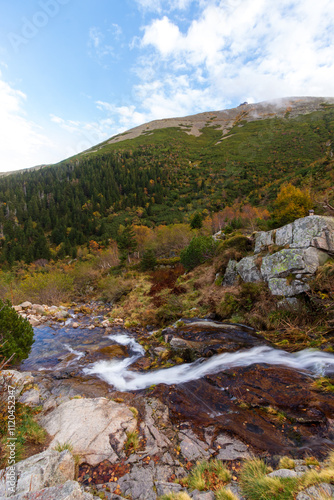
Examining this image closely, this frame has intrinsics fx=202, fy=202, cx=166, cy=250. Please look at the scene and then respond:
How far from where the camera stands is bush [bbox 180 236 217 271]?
23075mm

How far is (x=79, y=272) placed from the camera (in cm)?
3753

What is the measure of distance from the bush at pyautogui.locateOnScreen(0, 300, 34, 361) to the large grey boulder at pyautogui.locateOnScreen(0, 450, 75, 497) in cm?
562

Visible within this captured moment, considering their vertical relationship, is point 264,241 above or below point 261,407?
above

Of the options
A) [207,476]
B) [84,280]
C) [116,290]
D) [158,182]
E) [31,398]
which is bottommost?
[84,280]

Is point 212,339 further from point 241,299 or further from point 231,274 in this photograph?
point 231,274

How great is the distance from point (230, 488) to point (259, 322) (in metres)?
8.19

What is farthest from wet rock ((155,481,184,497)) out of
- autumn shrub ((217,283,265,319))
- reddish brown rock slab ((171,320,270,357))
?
autumn shrub ((217,283,265,319))

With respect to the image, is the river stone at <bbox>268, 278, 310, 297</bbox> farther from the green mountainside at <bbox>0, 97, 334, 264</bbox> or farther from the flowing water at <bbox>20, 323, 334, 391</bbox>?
the green mountainside at <bbox>0, 97, 334, 264</bbox>

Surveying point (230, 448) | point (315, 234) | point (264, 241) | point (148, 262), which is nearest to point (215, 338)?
point (230, 448)

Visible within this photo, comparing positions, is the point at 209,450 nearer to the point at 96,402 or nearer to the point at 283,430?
the point at 283,430

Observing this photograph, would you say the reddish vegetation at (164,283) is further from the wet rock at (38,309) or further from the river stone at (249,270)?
the wet rock at (38,309)

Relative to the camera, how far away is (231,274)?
1522 centimetres

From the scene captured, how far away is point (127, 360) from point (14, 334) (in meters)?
5.73

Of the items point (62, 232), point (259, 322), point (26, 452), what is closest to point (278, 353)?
point (259, 322)
